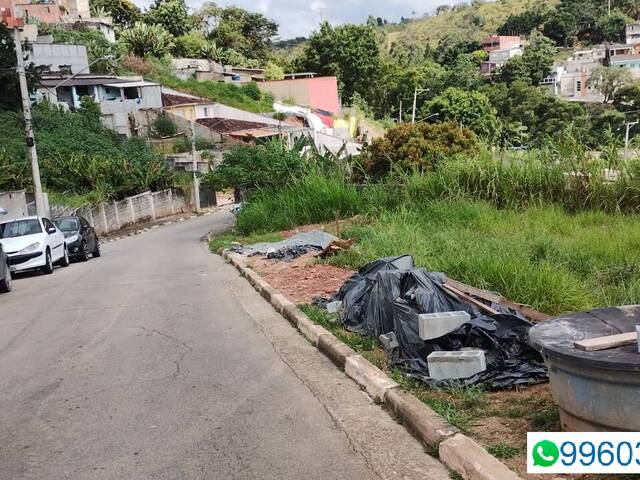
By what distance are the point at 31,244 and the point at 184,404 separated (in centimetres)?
1409

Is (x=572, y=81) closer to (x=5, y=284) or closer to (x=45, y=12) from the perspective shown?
(x=45, y=12)

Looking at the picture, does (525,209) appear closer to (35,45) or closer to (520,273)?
(520,273)

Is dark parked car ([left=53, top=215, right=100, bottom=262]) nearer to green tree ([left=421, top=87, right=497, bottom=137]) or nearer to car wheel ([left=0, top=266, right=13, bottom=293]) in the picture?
car wheel ([left=0, top=266, right=13, bottom=293])

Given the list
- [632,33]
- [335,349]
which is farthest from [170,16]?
[335,349]

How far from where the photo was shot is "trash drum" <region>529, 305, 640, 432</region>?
360 cm

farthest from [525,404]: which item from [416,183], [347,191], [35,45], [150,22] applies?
[150,22]

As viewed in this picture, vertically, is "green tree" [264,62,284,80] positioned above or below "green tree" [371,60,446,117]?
above

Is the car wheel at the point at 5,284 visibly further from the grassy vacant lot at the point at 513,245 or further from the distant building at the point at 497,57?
the distant building at the point at 497,57

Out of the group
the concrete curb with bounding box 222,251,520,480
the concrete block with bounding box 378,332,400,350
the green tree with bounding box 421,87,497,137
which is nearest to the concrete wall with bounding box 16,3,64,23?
the green tree with bounding box 421,87,497,137

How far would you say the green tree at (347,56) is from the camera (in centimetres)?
8275

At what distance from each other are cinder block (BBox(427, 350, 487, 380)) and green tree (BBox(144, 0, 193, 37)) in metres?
92.6

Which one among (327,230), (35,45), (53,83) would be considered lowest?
(327,230)

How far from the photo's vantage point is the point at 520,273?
24.5ft

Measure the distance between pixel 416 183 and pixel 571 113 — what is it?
137 feet
